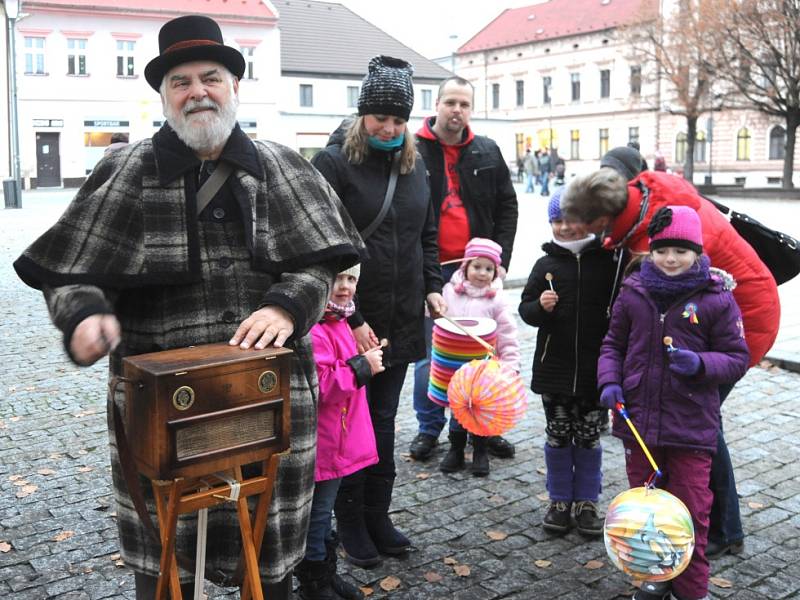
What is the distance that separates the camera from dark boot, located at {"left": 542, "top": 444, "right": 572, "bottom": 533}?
452 cm

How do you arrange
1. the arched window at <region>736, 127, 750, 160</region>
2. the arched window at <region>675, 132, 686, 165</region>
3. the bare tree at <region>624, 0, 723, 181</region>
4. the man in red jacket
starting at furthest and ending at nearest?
the arched window at <region>675, 132, 686, 165</region>, the arched window at <region>736, 127, 750, 160</region>, the bare tree at <region>624, 0, 723, 181</region>, the man in red jacket

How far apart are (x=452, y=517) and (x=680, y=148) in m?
65.1

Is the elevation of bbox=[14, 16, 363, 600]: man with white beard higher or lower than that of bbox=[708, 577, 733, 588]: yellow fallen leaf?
higher

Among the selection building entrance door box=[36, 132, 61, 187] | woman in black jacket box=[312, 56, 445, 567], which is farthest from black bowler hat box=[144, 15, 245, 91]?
building entrance door box=[36, 132, 61, 187]

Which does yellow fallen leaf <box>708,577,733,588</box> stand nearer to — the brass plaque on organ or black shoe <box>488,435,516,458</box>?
black shoe <box>488,435,516,458</box>

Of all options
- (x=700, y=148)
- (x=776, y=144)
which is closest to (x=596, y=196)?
(x=776, y=144)

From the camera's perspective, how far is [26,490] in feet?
16.5

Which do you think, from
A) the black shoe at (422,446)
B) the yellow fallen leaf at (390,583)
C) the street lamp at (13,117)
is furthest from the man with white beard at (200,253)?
the street lamp at (13,117)

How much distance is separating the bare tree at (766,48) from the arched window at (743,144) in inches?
874

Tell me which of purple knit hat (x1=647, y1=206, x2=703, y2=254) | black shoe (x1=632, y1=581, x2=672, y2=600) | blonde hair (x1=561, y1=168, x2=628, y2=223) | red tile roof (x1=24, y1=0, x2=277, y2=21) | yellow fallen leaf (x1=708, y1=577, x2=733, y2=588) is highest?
red tile roof (x1=24, y1=0, x2=277, y2=21)

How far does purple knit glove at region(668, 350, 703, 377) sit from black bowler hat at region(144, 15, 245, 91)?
6.50ft

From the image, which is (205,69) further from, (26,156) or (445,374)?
(26,156)

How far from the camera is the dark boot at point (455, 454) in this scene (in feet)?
17.6

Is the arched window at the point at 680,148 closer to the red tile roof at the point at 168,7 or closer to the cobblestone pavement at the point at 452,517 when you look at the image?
the red tile roof at the point at 168,7
